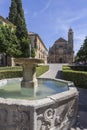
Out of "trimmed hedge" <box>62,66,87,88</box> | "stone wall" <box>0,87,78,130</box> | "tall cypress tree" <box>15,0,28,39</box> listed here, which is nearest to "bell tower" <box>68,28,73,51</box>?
"tall cypress tree" <box>15,0,28,39</box>

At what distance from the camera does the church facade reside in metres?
76.1

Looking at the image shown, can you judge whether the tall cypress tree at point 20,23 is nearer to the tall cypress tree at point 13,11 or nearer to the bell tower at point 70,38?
the tall cypress tree at point 13,11

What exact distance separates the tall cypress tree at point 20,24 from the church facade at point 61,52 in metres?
37.8

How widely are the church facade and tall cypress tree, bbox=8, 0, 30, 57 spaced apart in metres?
37.8

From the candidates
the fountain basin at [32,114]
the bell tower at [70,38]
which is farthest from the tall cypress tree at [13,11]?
the bell tower at [70,38]

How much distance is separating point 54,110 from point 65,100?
591mm

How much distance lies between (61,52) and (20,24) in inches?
1689

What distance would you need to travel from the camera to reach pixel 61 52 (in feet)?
253

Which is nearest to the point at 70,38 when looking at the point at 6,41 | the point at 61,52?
the point at 61,52

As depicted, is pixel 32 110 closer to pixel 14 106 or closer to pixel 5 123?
pixel 14 106

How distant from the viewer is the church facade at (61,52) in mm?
76075

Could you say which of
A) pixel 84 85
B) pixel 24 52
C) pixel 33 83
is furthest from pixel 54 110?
pixel 24 52

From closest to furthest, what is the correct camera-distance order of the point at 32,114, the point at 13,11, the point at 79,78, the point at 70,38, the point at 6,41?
the point at 32,114 < the point at 79,78 < the point at 6,41 < the point at 13,11 < the point at 70,38

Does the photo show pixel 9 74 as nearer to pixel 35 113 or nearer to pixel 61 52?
pixel 35 113
